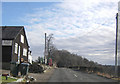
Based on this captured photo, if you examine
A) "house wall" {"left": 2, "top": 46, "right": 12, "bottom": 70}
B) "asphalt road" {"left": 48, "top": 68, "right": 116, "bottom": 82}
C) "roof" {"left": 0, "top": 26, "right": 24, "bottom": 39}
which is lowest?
"asphalt road" {"left": 48, "top": 68, "right": 116, "bottom": 82}

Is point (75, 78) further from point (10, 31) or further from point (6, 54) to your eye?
point (10, 31)

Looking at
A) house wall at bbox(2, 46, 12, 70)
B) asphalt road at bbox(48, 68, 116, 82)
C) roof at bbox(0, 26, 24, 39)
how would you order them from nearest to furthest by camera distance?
asphalt road at bbox(48, 68, 116, 82)
house wall at bbox(2, 46, 12, 70)
roof at bbox(0, 26, 24, 39)

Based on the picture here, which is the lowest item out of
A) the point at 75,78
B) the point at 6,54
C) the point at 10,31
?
the point at 75,78

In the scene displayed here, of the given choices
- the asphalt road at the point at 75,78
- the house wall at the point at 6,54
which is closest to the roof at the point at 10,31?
the house wall at the point at 6,54

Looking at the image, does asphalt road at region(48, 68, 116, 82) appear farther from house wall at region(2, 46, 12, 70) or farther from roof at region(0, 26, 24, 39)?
roof at region(0, 26, 24, 39)

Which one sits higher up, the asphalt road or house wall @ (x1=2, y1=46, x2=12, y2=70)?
house wall @ (x1=2, y1=46, x2=12, y2=70)

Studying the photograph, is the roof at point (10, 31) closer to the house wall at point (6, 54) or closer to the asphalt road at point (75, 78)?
the house wall at point (6, 54)

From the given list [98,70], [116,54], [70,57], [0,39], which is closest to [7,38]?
[0,39]

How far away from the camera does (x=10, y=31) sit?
3250 centimetres

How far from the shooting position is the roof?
30825 millimetres

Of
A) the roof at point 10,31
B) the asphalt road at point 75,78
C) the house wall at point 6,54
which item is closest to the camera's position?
the asphalt road at point 75,78

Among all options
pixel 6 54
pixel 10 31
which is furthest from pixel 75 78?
pixel 10 31

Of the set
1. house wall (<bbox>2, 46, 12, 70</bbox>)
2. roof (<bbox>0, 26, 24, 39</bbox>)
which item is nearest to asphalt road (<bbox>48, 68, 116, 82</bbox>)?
house wall (<bbox>2, 46, 12, 70</bbox>)

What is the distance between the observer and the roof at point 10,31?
101 feet
